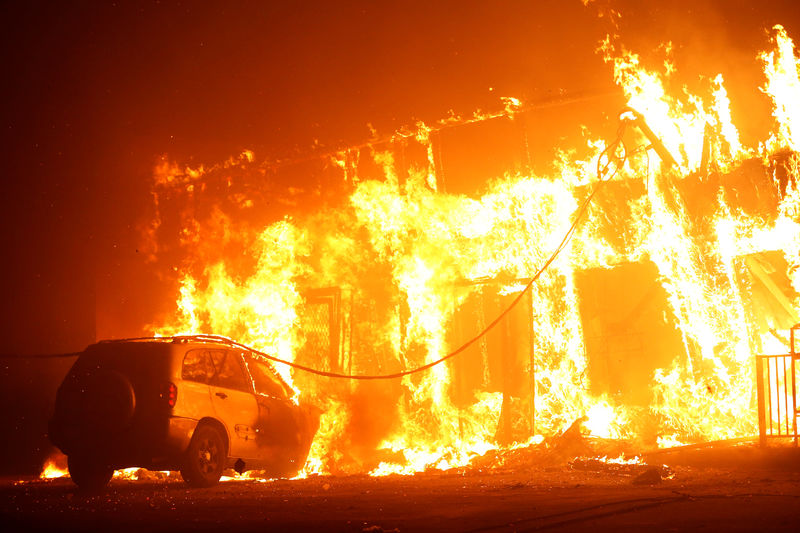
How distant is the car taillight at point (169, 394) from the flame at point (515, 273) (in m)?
4.44

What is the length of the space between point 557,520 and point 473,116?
11416mm

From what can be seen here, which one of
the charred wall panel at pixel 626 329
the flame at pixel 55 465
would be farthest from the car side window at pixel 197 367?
the flame at pixel 55 465

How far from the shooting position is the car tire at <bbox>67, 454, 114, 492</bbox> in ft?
31.2

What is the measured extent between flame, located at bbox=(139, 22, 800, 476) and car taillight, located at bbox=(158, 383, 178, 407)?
14.6ft

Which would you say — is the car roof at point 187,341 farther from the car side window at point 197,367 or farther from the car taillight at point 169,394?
the car taillight at point 169,394

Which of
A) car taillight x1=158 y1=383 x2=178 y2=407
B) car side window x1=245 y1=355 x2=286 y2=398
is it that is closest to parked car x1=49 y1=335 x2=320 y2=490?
car taillight x1=158 y1=383 x2=178 y2=407

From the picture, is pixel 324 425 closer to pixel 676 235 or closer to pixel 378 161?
pixel 378 161

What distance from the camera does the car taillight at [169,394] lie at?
9375 mm

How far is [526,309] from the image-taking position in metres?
14.6

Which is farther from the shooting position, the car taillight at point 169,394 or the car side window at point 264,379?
the car side window at point 264,379

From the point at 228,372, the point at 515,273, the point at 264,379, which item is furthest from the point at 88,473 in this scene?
the point at 515,273

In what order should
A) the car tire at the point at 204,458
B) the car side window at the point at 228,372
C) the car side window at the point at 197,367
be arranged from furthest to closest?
the car side window at the point at 228,372
the car side window at the point at 197,367
the car tire at the point at 204,458

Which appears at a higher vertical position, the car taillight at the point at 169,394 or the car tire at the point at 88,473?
the car taillight at the point at 169,394

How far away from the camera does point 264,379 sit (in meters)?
11.4
